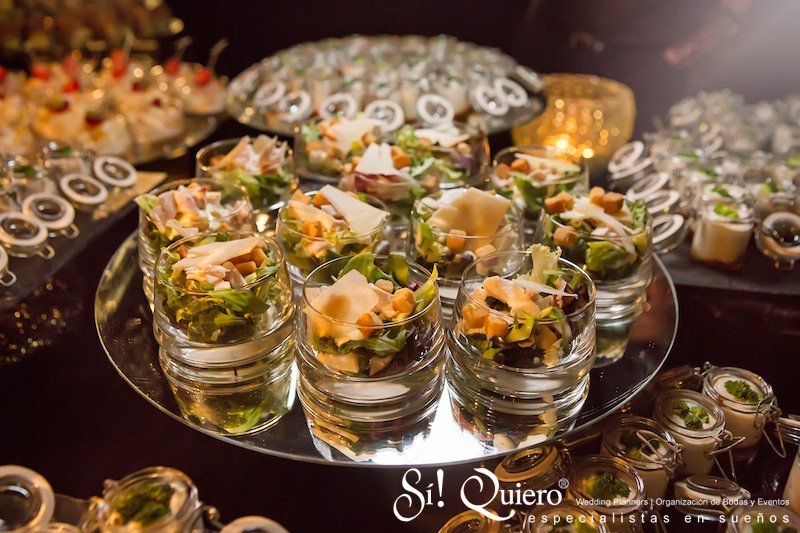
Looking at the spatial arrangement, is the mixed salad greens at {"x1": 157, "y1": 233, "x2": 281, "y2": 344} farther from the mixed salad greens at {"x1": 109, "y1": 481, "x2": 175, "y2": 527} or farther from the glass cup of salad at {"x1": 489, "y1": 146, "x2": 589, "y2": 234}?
the glass cup of salad at {"x1": 489, "y1": 146, "x2": 589, "y2": 234}

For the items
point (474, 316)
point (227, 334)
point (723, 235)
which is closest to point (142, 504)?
point (227, 334)

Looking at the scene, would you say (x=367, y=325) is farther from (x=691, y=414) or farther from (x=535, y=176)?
(x=535, y=176)

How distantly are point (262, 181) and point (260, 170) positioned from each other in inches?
1.4

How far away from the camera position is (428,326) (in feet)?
3.73

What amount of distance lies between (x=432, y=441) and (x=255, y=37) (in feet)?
9.76

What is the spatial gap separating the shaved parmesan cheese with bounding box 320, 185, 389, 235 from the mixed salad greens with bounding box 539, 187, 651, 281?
346mm

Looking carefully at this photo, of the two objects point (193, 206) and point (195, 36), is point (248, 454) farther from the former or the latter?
point (195, 36)

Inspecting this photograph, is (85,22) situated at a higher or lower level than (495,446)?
lower

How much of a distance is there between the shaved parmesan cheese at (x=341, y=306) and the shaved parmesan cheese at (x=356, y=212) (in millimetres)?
306

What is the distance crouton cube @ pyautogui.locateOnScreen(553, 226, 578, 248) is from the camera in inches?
55.0

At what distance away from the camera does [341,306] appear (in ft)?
3.63

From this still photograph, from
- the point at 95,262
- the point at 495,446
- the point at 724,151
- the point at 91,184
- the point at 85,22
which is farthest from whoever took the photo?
the point at 85,22

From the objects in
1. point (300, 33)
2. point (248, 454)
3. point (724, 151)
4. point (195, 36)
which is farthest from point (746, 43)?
point (248, 454)

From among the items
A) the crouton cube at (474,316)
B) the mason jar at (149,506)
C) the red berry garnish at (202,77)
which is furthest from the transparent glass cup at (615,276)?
the red berry garnish at (202,77)
